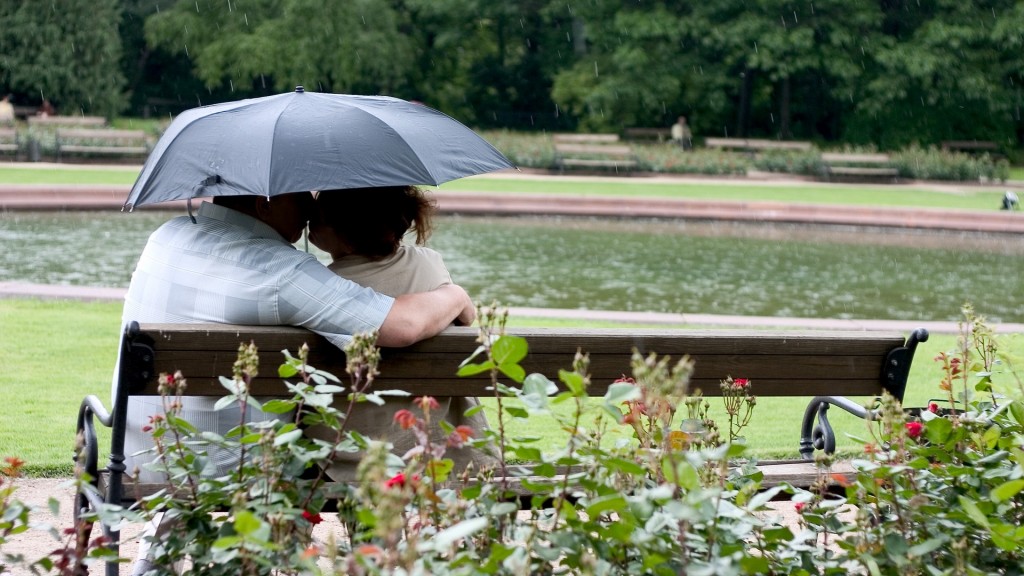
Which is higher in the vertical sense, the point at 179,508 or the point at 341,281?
the point at 341,281

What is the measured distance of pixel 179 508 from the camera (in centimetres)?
199

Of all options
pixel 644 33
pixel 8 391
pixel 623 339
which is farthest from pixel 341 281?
pixel 644 33

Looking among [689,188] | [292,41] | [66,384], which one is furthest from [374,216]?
[292,41]

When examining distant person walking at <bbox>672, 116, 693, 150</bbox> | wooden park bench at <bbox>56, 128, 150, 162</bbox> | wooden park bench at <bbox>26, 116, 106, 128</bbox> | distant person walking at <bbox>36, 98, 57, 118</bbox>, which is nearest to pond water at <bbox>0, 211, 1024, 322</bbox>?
wooden park bench at <bbox>56, 128, 150, 162</bbox>

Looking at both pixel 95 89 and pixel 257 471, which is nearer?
pixel 257 471

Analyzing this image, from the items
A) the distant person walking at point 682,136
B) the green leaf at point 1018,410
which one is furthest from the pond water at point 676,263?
the distant person walking at point 682,136

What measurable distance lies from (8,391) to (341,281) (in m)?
3.46

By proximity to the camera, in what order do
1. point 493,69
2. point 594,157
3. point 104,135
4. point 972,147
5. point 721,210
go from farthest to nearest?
point 493,69 < point 972,147 < point 594,157 < point 104,135 < point 721,210

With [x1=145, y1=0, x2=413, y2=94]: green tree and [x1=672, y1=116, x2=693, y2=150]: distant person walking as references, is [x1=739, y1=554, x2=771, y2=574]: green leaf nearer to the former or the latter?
[x1=672, y1=116, x2=693, y2=150]: distant person walking

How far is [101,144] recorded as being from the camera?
70.4ft

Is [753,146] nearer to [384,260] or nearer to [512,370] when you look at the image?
[384,260]

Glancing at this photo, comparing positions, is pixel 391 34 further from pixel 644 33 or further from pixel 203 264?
pixel 203 264

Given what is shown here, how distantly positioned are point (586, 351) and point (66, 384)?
3671 millimetres

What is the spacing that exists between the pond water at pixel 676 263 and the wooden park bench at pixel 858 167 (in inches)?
→ 301
